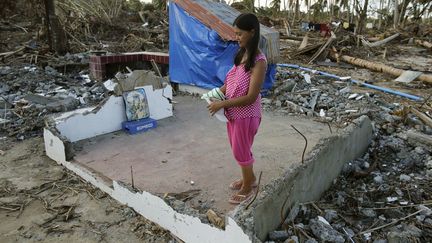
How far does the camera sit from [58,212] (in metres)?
3.57

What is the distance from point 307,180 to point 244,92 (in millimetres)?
1081

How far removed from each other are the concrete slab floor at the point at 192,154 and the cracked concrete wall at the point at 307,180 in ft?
1.55

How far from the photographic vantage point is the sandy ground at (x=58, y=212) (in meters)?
3.22

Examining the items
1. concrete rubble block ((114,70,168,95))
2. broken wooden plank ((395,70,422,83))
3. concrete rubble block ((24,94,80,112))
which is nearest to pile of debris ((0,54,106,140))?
concrete rubble block ((24,94,80,112))

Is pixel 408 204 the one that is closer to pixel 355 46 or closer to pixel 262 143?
pixel 262 143

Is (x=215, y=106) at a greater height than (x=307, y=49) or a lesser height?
greater

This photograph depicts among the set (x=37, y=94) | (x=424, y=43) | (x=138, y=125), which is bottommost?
(x=138, y=125)

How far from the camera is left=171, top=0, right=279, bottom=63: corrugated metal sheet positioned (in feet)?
23.7

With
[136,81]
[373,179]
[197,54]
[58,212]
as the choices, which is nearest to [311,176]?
[373,179]

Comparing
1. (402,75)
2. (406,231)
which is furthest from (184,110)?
(402,75)

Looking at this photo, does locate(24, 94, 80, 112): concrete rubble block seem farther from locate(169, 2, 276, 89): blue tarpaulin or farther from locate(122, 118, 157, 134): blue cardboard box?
locate(169, 2, 276, 89): blue tarpaulin

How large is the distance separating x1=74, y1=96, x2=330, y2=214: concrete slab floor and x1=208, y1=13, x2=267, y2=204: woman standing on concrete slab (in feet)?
1.92

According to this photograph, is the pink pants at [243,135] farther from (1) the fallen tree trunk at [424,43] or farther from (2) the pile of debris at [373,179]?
(1) the fallen tree trunk at [424,43]

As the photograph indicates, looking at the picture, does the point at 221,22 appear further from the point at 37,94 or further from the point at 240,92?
the point at 240,92
